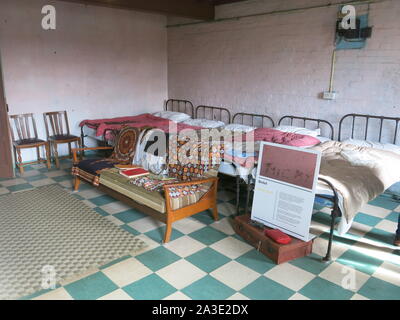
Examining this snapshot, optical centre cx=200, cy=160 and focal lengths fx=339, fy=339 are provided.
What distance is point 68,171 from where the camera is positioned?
5.57 metres

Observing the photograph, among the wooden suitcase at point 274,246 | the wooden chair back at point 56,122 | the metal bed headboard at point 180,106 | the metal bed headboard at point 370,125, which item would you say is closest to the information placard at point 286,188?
the wooden suitcase at point 274,246

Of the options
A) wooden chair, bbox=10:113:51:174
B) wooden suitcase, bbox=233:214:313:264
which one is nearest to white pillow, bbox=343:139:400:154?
wooden suitcase, bbox=233:214:313:264

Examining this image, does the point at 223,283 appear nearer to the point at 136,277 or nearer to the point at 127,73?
the point at 136,277

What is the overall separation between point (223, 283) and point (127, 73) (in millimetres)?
5358

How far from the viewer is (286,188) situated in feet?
9.95

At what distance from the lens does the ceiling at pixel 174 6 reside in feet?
16.2

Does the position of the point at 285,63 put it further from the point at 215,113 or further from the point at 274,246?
the point at 274,246

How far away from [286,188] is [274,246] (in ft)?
1.71

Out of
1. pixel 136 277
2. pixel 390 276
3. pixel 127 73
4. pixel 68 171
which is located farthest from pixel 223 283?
pixel 127 73

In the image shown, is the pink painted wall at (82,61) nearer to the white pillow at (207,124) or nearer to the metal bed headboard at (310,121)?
the white pillow at (207,124)

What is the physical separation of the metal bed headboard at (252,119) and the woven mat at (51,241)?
324cm

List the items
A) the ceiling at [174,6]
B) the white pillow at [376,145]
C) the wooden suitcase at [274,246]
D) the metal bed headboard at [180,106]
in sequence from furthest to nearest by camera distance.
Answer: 1. the metal bed headboard at [180,106]
2. the ceiling at [174,6]
3. the white pillow at [376,145]
4. the wooden suitcase at [274,246]

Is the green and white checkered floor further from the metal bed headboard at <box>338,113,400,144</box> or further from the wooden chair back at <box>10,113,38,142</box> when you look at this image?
the wooden chair back at <box>10,113,38,142</box>

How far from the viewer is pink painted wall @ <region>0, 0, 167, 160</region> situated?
18.1 ft
